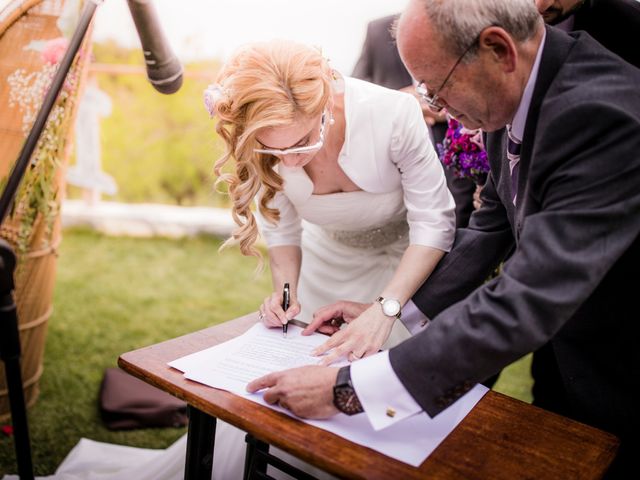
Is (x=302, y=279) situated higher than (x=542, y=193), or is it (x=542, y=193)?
(x=542, y=193)

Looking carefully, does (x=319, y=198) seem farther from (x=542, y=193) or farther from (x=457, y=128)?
(x=542, y=193)

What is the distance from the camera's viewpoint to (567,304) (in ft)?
3.78

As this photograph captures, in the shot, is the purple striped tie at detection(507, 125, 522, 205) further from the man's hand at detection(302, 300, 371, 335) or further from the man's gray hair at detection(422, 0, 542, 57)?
the man's hand at detection(302, 300, 371, 335)

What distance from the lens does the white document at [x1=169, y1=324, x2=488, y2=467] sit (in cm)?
125

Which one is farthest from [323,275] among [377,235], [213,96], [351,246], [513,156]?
[513,156]

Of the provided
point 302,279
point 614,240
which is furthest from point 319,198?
point 614,240

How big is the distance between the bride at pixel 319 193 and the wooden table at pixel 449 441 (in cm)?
35

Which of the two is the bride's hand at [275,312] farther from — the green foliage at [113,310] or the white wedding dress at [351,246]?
the green foliage at [113,310]

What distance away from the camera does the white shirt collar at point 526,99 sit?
1.28m

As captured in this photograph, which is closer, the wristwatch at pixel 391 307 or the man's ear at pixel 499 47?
the man's ear at pixel 499 47

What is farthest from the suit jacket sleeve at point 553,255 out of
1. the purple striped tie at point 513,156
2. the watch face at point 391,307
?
the watch face at point 391,307

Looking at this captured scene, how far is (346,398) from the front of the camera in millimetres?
1259

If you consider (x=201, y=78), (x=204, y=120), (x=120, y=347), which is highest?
(x=201, y=78)

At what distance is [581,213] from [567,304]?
18cm
